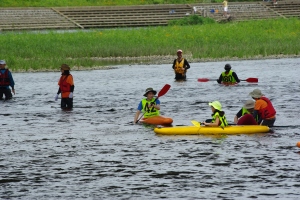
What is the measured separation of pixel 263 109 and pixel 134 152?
13.3 ft

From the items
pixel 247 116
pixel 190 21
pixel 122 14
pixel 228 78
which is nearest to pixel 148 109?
pixel 247 116

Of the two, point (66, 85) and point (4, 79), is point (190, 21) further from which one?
point (66, 85)

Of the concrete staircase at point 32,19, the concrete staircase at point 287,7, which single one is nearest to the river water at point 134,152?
the concrete staircase at point 32,19

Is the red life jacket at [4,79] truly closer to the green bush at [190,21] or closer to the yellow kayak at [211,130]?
the yellow kayak at [211,130]

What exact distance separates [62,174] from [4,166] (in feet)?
5.92

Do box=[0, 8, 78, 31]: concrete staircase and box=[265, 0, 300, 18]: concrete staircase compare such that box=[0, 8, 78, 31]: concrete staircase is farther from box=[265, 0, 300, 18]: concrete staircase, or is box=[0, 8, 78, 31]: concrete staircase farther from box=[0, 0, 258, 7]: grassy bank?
box=[265, 0, 300, 18]: concrete staircase

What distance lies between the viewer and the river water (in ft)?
56.4

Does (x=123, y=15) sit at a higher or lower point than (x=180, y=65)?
higher

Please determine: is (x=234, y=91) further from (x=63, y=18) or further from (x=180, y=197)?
(x=63, y=18)

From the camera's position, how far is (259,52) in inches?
2015

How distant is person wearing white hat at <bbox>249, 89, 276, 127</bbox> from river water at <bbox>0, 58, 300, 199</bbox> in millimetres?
443

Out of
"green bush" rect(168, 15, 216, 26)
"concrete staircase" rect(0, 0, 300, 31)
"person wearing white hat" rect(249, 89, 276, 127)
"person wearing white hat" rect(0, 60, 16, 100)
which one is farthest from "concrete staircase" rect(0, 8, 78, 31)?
"person wearing white hat" rect(249, 89, 276, 127)

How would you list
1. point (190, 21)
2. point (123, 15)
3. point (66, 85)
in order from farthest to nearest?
1. point (123, 15)
2. point (190, 21)
3. point (66, 85)

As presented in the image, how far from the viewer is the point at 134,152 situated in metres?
21.2
